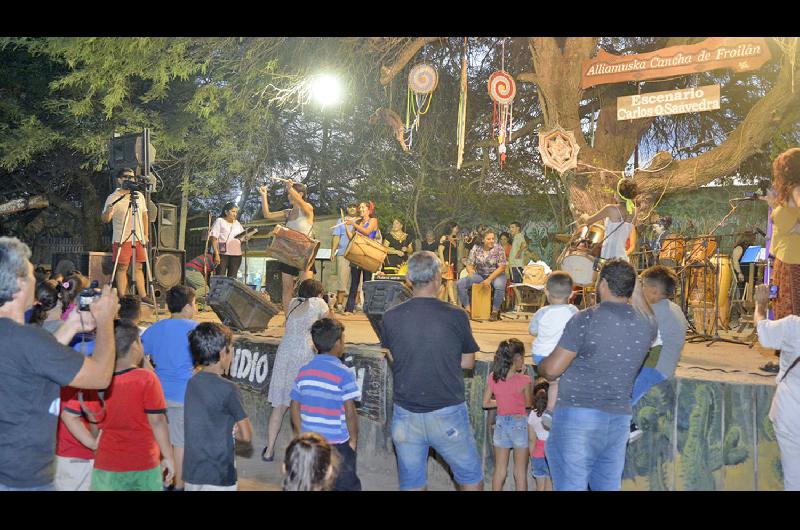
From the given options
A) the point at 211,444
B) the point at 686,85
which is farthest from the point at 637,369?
the point at 686,85

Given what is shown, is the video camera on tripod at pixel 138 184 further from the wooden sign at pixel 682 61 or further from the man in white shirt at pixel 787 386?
the man in white shirt at pixel 787 386

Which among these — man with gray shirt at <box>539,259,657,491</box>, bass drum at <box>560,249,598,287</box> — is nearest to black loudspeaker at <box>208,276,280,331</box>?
bass drum at <box>560,249,598,287</box>

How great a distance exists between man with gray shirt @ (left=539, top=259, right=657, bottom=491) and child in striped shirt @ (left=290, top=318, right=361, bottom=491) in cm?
125

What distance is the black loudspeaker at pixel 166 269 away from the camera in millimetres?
12023

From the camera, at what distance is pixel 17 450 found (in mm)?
3135

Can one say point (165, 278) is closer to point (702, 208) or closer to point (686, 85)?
point (686, 85)

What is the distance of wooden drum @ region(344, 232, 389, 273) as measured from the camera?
38.6 ft

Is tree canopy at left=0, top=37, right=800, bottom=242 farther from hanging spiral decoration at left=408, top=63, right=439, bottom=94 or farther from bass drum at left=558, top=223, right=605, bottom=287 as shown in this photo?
bass drum at left=558, top=223, right=605, bottom=287

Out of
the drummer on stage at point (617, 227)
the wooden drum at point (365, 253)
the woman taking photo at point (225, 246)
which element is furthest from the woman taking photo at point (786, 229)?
the woman taking photo at point (225, 246)

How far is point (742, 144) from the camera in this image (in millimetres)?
11641

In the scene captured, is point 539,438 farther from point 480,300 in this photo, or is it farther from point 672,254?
point 480,300

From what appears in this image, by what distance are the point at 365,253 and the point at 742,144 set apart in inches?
246

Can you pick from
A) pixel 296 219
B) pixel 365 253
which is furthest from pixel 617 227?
pixel 365 253

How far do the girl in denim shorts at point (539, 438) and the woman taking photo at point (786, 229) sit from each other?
230 cm
